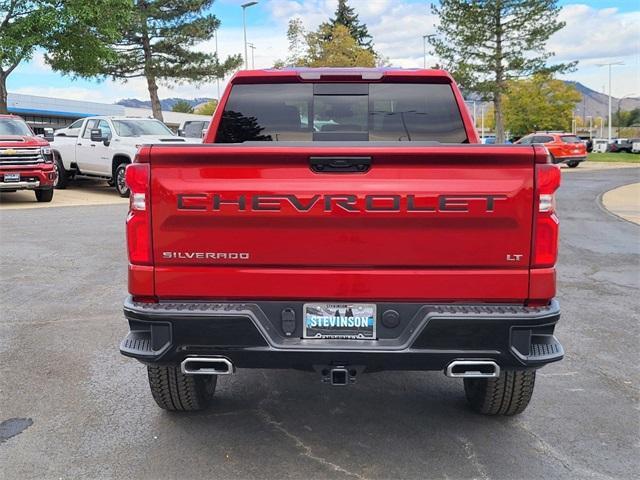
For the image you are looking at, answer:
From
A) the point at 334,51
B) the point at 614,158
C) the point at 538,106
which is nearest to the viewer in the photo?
the point at 614,158

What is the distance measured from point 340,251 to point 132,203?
1.00m

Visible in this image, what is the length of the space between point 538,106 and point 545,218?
231 ft

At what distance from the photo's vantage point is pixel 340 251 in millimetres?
3029

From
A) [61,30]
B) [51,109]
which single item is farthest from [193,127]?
[51,109]

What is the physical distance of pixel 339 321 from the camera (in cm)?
310

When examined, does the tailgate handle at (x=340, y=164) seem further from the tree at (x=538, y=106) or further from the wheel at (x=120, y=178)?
the tree at (x=538, y=106)

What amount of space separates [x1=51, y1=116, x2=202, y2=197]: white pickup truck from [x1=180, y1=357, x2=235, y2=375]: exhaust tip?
13162 mm

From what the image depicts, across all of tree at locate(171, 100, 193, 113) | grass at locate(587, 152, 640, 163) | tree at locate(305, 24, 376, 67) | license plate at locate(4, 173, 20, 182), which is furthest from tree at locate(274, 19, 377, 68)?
tree at locate(171, 100, 193, 113)

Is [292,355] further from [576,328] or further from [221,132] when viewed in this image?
[576,328]

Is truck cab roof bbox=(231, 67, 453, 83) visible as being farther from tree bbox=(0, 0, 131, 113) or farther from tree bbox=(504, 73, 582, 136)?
tree bbox=(504, 73, 582, 136)

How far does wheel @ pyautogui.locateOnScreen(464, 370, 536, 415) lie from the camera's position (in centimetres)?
364

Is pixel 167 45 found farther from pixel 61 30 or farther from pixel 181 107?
pixel 181 107

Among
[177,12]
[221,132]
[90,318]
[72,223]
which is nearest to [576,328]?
[221,132]

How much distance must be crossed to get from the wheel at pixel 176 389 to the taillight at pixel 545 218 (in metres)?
2.03
